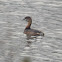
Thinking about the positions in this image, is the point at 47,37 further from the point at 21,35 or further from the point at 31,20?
the point at 31,20

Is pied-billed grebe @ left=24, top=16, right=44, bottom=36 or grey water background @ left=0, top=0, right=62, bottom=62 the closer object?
grey water background @ left=0, top=0, right=62, bottom=62

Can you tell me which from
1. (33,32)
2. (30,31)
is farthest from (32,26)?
(33,32)

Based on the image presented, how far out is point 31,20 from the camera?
69.4ft

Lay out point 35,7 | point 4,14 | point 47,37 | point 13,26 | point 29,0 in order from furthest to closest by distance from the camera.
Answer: point 29,0 < point 35,7 < point 4,14 < point 13,26 < point 47,37

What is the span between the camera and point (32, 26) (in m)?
21.4

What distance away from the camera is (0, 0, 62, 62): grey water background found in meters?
15.5

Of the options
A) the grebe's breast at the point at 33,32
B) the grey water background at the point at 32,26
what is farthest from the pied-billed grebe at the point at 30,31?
the grey water background at the point at 32,26

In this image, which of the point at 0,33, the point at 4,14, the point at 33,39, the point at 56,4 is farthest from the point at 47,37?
the point at 56,4

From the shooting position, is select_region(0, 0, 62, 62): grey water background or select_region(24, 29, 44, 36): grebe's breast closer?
select_region(0, 0, 62, 62): grey water background

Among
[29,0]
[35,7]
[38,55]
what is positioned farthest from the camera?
[29,0]

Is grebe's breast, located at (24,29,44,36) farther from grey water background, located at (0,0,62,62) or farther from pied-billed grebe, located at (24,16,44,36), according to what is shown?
grey water background, located at (0,0,62,62)

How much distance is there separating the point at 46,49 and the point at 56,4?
9607 millimetres

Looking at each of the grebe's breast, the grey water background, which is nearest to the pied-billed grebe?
the grebe's breast

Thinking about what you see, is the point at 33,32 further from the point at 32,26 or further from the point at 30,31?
the point at 32,26
